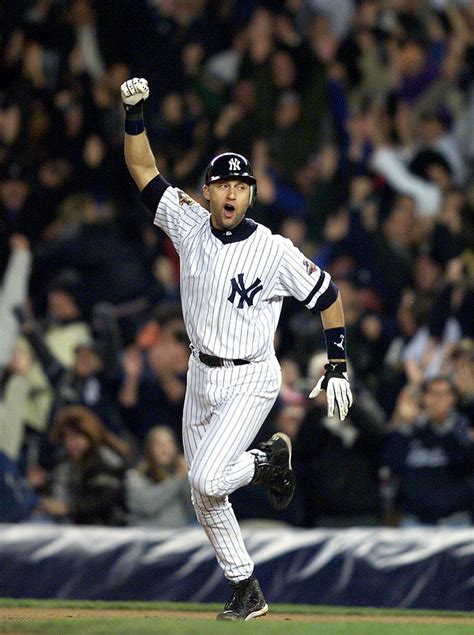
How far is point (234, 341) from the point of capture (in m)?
5.70

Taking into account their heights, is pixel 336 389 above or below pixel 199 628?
above

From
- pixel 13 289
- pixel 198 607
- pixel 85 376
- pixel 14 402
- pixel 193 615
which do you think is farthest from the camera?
pixel 13 289

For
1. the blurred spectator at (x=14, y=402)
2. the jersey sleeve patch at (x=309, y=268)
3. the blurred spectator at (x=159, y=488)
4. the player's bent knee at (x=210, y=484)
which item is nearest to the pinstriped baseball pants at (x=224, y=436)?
the player's bent knee at (x=210, y=484)

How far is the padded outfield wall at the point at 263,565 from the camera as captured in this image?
7.52 meters

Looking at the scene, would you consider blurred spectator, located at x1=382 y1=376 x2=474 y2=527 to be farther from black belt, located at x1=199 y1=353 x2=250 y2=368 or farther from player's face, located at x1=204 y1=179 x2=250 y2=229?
player's face, located at x1=204 y1=179 x2=250 y2=229

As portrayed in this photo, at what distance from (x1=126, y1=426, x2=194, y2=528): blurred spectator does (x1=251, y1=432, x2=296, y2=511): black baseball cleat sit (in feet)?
6.42

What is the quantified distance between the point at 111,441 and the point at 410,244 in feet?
9.03

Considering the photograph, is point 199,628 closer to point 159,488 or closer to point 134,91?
point 134,91

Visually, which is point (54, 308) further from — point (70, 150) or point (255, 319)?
point (255, 319)

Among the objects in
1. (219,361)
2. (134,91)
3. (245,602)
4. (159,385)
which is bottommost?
(245,602)

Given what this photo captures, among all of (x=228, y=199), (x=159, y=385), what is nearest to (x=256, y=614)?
(x=228, y=199)

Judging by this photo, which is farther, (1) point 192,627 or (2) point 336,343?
(2) point 336,343

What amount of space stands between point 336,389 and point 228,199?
0.81 m

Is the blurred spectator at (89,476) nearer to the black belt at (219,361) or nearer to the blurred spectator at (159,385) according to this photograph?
the blurred spectator at (159,385)
